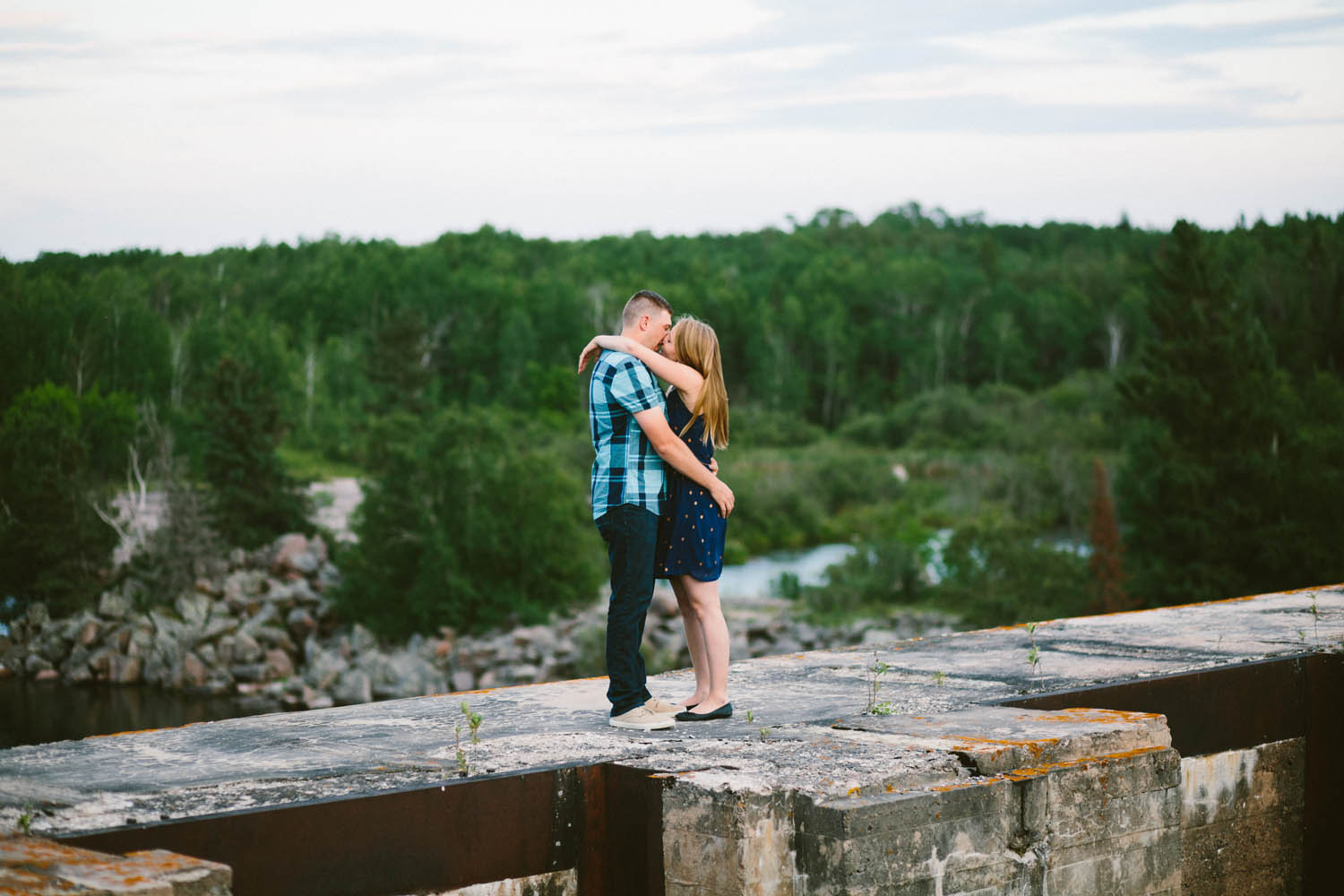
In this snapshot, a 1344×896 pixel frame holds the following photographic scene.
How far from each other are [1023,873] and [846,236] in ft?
391

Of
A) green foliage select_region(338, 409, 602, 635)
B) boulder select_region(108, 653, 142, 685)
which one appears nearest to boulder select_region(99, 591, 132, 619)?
boulder select_region(108, 653, 142, 685)

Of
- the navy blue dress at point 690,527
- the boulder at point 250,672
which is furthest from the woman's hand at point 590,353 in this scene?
the boulder at point 250,672

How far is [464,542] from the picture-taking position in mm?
35344

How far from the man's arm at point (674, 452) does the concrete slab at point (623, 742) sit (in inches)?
37.8

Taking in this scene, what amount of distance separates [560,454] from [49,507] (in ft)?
58.7

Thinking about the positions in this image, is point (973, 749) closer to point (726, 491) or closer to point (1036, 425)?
point (726, 491)

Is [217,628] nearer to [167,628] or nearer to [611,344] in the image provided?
[167,628]

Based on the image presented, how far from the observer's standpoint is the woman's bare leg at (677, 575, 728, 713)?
220 inches

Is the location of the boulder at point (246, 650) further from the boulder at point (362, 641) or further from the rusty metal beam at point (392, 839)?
the rusty metal beam at point (392, 839)

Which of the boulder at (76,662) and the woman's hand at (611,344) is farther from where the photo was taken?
the boulder at (76,662)

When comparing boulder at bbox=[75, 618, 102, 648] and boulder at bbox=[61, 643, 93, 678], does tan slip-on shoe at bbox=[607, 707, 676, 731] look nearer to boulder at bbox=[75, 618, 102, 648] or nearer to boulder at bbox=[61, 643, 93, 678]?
boulder at bbox=[61, 643, 93, 678]

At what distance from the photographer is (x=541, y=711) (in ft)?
19.6

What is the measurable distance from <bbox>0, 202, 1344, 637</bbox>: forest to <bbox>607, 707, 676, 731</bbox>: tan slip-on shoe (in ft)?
→ 89.6

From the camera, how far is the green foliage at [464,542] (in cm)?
3488
